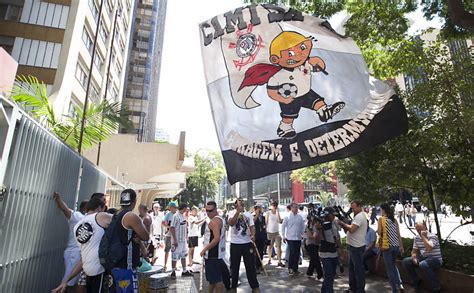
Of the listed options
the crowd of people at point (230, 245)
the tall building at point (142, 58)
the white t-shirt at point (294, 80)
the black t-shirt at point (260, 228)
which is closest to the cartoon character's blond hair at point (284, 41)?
the white t-shirt at point (294, 80)

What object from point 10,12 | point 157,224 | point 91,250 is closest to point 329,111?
point 91,250

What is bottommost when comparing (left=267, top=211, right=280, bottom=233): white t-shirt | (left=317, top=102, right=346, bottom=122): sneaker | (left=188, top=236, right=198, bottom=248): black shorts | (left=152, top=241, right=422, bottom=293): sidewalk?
(left=152, top=241, right=422, bottom=293): sidewalk

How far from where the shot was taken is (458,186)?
22.6ft

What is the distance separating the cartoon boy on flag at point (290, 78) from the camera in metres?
4.66

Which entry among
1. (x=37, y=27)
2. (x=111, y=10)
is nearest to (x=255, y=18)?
(x=37, y=27)

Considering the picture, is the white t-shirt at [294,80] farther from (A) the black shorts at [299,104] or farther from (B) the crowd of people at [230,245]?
(B) the crowd of people at [230,245]

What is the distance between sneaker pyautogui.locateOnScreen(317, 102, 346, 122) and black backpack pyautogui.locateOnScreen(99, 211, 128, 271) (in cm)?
313

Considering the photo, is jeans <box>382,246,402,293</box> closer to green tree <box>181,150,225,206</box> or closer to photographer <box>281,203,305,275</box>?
photographer <box>281,203,305,275</box>

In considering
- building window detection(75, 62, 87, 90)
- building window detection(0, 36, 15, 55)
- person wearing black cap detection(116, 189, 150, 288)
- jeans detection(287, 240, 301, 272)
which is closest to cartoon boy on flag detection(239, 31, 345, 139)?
person wearing black cap detection(116, 189, 150, 288)

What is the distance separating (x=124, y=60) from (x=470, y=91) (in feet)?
103

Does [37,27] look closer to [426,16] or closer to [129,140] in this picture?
[129,140]

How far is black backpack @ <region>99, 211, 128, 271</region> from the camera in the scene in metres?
3.42

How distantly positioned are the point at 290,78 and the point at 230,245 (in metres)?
3.72

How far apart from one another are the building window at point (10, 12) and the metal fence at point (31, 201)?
18.7 m
